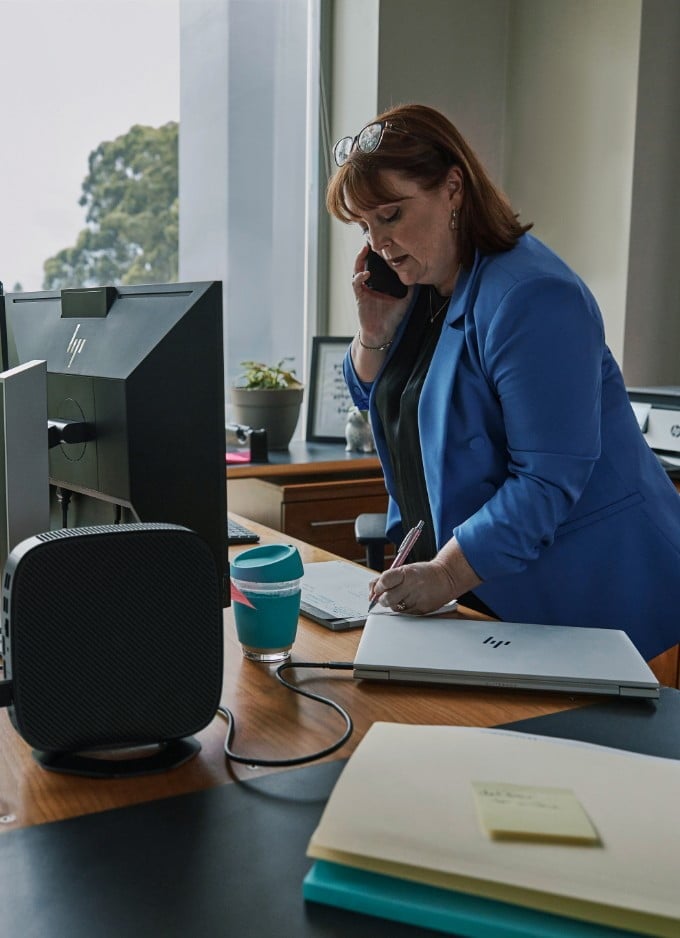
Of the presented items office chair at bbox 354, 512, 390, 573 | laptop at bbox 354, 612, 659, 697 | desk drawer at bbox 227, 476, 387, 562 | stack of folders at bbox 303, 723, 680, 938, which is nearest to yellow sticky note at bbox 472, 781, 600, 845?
stack of folders at bbox 303, 723, 680, 938

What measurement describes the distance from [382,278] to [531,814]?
1218 millimetres

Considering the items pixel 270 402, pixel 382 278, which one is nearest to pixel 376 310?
pixel 382 278

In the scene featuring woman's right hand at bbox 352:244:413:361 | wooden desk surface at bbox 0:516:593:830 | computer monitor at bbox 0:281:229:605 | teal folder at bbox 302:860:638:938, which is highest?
woman's right hand at bbox 352:244:413:361

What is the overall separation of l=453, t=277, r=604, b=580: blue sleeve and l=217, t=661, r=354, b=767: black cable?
267mm

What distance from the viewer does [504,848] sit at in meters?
0.69

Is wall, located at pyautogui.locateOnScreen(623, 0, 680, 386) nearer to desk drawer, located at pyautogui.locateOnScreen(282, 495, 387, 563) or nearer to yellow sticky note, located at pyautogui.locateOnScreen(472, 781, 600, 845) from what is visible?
desk drawer, located at pyautogui.locateOnScreen(282, 495, 387, 563)

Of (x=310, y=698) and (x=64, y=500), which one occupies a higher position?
(x=64, y=500)

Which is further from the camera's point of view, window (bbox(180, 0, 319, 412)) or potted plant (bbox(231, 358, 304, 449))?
window (bbox(180, 0, 319, 412))

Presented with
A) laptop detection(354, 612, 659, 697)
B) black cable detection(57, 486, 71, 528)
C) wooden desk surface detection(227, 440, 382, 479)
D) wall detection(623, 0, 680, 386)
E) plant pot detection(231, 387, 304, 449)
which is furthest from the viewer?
plant pot detection(231, 387, 304, 449)

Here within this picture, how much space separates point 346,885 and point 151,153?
114 inches

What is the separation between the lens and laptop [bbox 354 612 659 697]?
1.11 meters

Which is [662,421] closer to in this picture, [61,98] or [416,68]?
[416,68]

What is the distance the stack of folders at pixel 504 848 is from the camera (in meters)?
0.65

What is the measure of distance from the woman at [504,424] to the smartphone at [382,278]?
12cm
